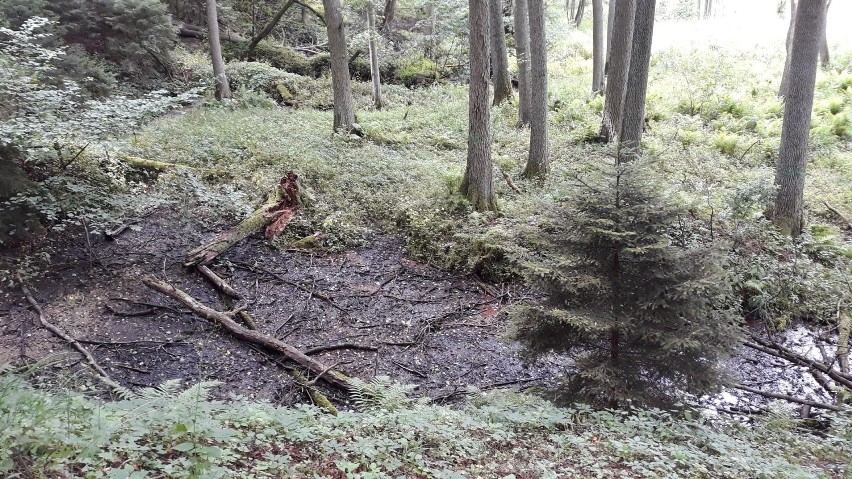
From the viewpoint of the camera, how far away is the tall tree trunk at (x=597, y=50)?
57.6ft

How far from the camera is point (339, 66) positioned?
13.5m

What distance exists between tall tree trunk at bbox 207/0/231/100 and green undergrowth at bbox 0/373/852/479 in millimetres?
13174

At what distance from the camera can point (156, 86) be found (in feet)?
48.8

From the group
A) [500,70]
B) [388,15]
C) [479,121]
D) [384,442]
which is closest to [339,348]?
[384,442]

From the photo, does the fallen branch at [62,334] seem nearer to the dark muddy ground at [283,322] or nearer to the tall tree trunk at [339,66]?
the dark muddy ground at [283,322]

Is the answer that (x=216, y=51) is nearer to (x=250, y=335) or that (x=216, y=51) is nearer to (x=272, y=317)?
(x=272, y=317)

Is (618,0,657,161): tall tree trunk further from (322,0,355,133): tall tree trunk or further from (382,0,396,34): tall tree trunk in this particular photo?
(382,0,396,34): tall tree trunk

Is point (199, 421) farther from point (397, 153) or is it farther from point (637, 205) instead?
point (397, 153)

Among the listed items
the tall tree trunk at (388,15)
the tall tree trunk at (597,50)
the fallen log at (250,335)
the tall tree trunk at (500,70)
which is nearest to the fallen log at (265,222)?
the fallen log at (250,335)

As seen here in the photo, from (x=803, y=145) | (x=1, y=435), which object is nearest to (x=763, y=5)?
(x=803, y=145)

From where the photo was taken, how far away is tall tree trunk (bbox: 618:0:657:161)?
10.1 meters

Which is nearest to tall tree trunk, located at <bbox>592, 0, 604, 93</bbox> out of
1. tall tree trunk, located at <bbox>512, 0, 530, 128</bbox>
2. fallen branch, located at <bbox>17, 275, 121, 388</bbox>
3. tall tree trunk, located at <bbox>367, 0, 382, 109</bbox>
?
tall tree trunk, located at <bbox>512, 0, 530, 128</bbox>

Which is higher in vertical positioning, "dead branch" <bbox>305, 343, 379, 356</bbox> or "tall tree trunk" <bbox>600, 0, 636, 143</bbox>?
"tall tree trunk" <bbox>600, 0, 636, 143</bbox>

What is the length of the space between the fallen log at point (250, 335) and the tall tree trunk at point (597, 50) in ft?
49.3
